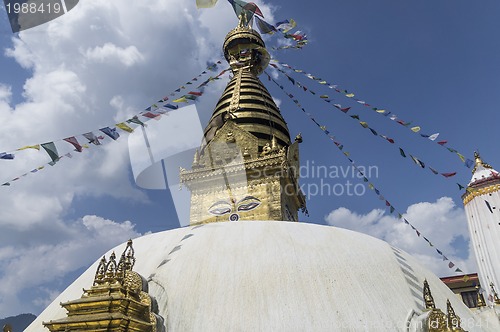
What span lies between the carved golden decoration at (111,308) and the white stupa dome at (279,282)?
43 centimetres

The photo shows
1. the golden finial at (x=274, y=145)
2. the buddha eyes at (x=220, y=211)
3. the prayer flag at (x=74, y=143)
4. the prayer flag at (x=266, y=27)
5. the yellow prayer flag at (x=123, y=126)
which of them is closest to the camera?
the prayer flag at (x=74, y=143)

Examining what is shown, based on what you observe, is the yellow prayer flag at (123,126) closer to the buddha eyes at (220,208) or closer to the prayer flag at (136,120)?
the prayer flag at (136,120)

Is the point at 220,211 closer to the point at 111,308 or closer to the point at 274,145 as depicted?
the point at 274,145

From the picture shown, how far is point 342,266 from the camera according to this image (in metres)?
5.43

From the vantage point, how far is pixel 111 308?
4242 millimetres

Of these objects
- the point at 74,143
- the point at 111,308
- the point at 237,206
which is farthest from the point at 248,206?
the point at 111,308

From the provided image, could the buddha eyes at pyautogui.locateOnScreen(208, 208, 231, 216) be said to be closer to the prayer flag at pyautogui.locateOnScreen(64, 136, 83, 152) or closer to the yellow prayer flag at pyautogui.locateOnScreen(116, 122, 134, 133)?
the yellow prayer flag at pyautogui.locateOnScreen(116, 122, 134, 133)

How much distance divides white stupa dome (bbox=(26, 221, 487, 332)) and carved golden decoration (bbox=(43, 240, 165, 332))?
433mm

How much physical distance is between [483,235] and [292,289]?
15.6 meters

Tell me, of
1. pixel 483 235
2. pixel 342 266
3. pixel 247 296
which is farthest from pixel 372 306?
pixel 483 235

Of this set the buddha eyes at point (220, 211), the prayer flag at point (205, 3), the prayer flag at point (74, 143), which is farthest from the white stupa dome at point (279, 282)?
the buddha eyes at point (220, 211)

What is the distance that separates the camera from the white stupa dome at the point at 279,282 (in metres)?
4.69

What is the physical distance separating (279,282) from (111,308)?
213 cm

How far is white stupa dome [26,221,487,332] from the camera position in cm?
469
